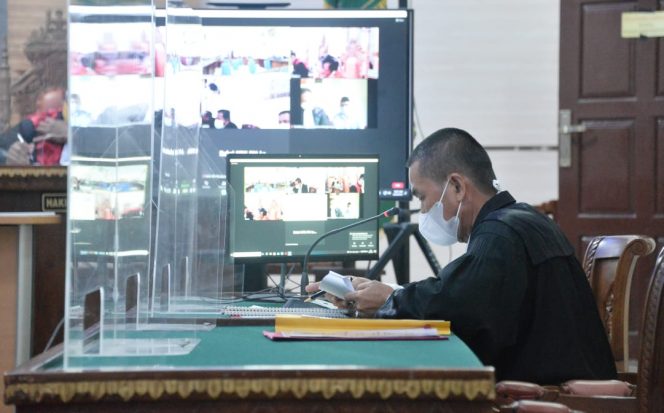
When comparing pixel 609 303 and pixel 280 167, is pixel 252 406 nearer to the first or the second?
pixel 609 303

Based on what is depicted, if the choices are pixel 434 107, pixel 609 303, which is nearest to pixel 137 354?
pixel 609 303

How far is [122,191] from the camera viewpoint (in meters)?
1.60

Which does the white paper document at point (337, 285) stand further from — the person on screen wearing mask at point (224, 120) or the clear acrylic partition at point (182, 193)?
the person on screen wearing mask at point (224, 120)

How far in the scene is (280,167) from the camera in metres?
3.20

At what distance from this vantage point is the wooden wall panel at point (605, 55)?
18.0 ft

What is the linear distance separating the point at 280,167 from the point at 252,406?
5.82 ft

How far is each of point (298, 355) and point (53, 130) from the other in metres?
3.17

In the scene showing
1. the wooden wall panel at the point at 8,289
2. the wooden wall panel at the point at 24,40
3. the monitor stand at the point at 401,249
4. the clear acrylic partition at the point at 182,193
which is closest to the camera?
the clear acrylic partition at the point at 182,193

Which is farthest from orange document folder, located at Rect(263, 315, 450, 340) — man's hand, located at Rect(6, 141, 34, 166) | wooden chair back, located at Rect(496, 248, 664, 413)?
man's hand, located at Rect(6, 141, 34, 166)

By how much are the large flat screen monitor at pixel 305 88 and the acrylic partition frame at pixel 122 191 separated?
176 cm

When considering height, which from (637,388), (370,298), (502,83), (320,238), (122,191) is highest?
(502,83)

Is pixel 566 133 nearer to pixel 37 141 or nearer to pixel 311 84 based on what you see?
pixel 311 84

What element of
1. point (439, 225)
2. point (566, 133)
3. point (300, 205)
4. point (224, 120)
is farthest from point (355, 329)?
point (566, 133)

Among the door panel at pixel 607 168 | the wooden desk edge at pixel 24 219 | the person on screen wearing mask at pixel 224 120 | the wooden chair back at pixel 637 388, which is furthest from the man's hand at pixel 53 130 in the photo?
the wooden chair back at pixel 637 388
